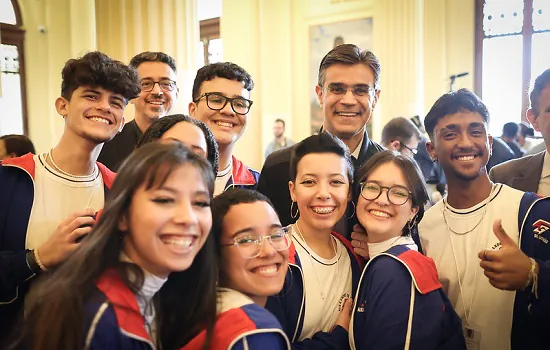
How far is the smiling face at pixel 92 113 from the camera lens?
209 cm

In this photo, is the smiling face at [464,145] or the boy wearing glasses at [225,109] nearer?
the smiling face at [464,145]

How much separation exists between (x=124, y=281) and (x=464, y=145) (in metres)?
1.58

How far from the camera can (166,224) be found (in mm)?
1429

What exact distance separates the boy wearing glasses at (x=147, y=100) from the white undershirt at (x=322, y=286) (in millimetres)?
1603

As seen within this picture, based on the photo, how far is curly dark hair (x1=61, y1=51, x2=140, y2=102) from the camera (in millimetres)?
2102

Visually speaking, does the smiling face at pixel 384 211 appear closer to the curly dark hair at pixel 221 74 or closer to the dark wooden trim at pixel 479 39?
the curly dark hair at pixel 221 74

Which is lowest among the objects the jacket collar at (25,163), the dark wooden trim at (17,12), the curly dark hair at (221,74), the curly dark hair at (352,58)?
the jacket collar at (25,163)

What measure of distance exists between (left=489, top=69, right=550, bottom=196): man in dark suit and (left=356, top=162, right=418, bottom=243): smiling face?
2.84 ft

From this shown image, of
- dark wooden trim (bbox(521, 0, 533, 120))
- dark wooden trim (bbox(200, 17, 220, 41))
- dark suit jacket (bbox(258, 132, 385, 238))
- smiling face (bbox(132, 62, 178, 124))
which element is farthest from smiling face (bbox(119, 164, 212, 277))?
dark wooden trim (bbox(200, 17, 220, 41))

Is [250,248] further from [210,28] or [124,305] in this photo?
[210,28]

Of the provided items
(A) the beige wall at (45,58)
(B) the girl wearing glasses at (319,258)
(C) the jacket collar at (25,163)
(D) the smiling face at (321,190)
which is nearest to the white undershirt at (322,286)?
(B) the girl wearing glasses at (319,258)

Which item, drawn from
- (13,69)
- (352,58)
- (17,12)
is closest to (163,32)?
(352,58)

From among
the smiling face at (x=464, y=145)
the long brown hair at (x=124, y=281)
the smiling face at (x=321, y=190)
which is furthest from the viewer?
the smiling face at (x=464, y=145)

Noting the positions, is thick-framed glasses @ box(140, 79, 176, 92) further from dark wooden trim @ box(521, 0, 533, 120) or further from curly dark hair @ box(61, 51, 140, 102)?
dark wooden trim @ box(521, 0, 533, 120)
